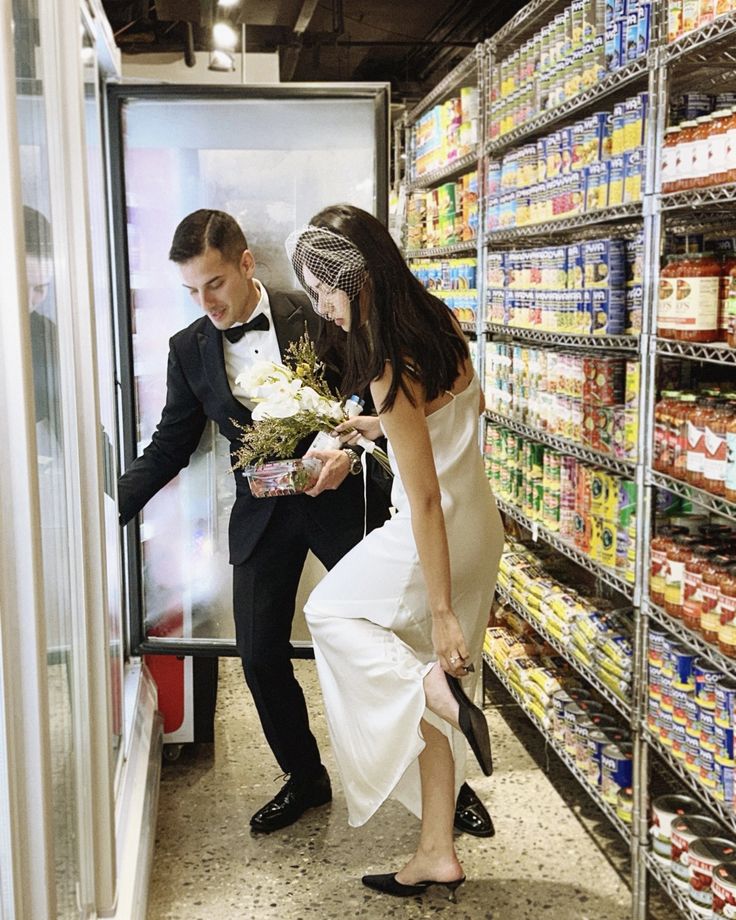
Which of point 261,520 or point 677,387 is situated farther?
point 261,520

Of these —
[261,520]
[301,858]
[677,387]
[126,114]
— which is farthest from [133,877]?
[126,114]

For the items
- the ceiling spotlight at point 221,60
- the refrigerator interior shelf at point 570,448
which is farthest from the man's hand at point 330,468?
the ceiling spotlight at point 221,60

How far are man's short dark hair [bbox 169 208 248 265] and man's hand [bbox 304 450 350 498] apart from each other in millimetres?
674

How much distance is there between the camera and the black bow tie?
11.5 feet

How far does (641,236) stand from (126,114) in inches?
73.3

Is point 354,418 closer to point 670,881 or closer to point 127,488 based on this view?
point 127,488

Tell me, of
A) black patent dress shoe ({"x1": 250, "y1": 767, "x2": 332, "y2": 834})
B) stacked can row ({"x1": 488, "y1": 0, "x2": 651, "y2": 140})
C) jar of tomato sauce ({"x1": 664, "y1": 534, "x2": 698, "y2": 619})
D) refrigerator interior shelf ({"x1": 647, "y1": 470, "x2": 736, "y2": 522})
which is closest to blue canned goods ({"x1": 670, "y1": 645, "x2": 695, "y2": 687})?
jar of tomato sauce ({"x1": 664, "y1": 534, "x2": 698, "y2": 619})

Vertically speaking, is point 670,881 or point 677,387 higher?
point 677,387

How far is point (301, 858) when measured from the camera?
3.41 metres

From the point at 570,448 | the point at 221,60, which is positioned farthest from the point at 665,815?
the point at 221,60

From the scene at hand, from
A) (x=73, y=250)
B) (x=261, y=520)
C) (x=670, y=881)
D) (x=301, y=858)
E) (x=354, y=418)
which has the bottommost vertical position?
(x=301, y=858)

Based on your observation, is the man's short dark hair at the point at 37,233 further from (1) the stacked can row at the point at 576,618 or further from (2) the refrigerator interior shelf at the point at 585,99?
(1) the stacked can row at the point at 576,618

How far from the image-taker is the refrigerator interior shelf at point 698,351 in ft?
8.03

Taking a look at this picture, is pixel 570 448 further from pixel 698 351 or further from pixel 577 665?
pixel 698 351
